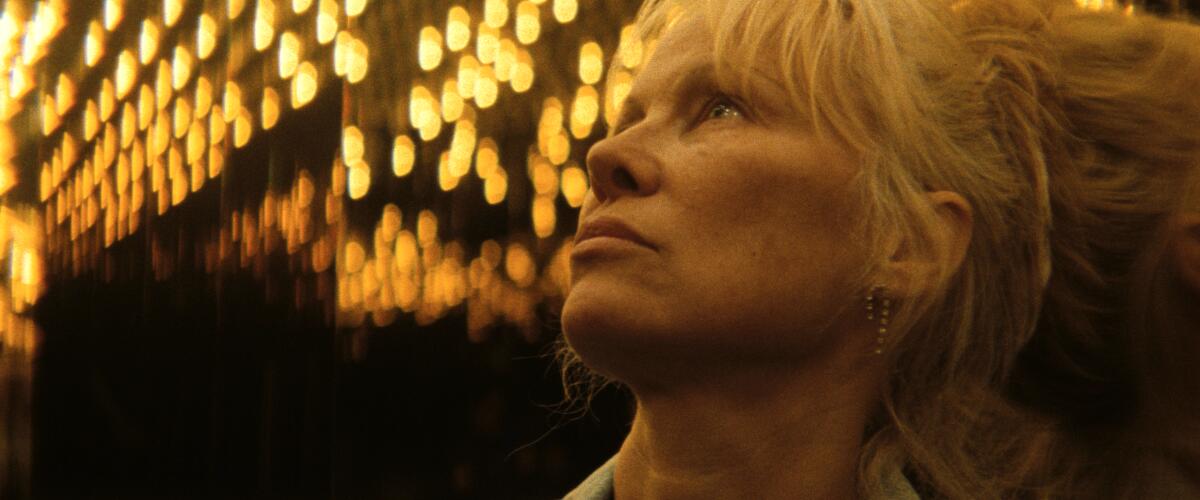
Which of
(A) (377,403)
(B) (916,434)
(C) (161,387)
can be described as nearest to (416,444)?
(A) (377,403)

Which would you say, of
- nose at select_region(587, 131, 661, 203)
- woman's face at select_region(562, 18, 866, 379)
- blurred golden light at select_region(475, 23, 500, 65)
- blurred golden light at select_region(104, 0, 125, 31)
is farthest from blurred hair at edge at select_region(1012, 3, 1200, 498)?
blurred golden light at select_region(104, 0, 125, 31)

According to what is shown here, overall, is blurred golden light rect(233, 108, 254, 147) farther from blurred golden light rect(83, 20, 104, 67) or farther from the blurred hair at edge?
the blurred hair at edge

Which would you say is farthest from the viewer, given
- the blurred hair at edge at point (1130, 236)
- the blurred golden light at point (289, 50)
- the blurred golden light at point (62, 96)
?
the blurred golden light at point (289, 50)

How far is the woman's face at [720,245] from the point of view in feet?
3.52

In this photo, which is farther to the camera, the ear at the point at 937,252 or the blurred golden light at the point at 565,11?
the blurred golden light at the point at 565,11

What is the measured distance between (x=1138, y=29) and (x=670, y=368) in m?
0.61

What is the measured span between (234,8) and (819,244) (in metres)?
1.17

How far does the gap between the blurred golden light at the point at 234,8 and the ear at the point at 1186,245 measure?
1.36 meters

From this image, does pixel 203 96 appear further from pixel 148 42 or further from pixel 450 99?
pixel 450 99

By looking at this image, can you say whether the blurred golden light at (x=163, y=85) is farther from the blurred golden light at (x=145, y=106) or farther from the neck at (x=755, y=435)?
the neck at (x=755, y=435)

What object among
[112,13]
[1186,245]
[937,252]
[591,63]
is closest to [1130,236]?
[1186,245]

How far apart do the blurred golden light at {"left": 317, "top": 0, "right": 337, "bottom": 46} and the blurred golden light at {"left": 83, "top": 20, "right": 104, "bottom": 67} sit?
0.32 metres

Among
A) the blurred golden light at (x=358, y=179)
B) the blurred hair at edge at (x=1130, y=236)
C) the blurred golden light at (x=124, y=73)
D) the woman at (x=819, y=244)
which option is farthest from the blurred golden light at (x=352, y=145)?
the blurred hair at edge at (x=1130, y=236)

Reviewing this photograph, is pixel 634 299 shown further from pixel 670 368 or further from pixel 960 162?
pixel 960 162
